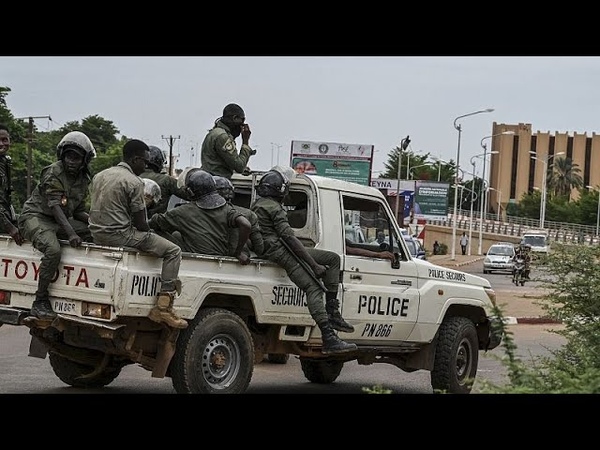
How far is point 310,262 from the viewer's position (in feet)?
30.5

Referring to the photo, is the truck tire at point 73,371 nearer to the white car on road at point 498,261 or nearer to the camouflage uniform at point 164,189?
the camouflage uniform at point 164,189

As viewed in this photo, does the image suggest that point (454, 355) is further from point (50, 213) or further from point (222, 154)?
point (50, 213)

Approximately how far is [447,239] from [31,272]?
8521cm

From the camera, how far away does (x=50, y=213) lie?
891cm

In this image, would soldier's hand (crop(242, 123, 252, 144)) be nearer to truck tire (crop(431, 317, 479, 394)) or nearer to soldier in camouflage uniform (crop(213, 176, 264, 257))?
soldier in camouflage uniform (crop(213, 176, 264, 257))

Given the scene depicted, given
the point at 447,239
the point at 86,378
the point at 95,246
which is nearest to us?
the point at 95,246

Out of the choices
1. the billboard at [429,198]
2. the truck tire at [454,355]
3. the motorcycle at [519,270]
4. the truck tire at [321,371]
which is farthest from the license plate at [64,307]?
the billboard at [429,198]

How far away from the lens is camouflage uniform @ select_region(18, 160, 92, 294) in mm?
8523

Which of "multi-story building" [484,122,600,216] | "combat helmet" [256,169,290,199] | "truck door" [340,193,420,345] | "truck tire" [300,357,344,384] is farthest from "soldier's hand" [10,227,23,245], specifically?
"multi-story building" [484,122,600,216]

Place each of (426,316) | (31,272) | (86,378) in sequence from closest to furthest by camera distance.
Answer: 1. (31,272)
2. (86,378)
3. (426,316)

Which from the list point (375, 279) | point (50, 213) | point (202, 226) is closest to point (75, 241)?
point (50, 213)
